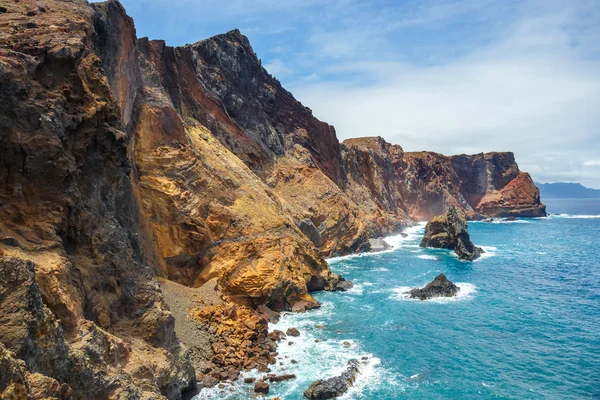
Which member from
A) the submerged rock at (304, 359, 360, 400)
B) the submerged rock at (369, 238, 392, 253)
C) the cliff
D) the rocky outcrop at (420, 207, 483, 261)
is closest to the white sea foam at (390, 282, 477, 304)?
the cliff

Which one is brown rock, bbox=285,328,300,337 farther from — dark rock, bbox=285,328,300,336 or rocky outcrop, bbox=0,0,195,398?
rocky outcrop, bbox=0,0,195,398

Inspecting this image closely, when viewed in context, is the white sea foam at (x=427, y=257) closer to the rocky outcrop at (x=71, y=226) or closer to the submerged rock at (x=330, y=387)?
the submerged rock at (x=330, y=387)

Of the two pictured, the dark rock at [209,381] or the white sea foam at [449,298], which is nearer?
the dark rock at [209,381]

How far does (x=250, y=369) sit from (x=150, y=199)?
59.9 feet

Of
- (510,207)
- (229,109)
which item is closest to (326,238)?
(229,109)

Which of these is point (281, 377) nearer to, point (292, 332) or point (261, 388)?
point (261, 388)

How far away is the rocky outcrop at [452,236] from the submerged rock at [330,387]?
47.3 metres

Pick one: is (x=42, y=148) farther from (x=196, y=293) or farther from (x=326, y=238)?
(x=326, y=238)

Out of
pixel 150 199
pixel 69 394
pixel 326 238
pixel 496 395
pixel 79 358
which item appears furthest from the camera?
pixel 326 238

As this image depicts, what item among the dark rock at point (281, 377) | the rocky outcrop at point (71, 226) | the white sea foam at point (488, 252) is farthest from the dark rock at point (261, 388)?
the white sea foam at point (488, 252)

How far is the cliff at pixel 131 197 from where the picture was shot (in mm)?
14492

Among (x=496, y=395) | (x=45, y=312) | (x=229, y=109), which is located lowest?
(x=496, y=395)

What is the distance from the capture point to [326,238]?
220ft

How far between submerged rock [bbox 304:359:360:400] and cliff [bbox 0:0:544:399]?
19.2 feet
